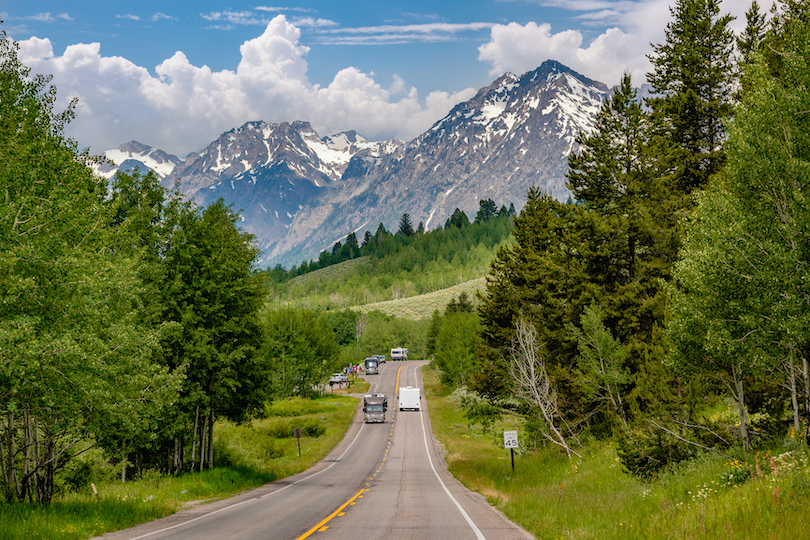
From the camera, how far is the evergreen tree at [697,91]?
89.5ft

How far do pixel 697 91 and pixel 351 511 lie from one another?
26.2 metres

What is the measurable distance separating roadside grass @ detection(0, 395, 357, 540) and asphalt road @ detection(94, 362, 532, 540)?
2.29 feet

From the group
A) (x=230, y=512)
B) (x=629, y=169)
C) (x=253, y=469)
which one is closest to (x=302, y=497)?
(x=230, y=512)

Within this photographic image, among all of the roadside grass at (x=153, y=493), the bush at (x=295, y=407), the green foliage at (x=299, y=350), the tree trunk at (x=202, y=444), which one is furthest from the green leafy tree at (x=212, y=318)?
the green foliage at (x=299, y=350)

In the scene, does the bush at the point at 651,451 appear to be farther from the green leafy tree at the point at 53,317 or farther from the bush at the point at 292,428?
the bush at the point at 292,428

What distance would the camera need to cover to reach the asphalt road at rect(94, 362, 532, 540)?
12.9m

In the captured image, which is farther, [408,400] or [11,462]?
[408,400]

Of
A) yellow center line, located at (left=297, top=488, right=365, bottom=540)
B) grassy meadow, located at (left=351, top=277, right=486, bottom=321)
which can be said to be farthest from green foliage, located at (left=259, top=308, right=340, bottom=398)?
grassy meadow, located at (left=351, top=277, right=486, bottom=321)

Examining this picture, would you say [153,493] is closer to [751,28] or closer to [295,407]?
[751,28]

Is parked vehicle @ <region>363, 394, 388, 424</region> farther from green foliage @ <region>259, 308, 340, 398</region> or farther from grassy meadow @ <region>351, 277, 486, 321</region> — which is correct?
grassy meadow @ <region>351, 277, 486, 321</region>

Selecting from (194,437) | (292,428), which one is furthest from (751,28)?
(292,428)

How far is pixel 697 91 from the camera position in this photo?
2872 centimetres

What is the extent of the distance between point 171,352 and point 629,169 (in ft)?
72.9

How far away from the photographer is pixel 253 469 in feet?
96.7
